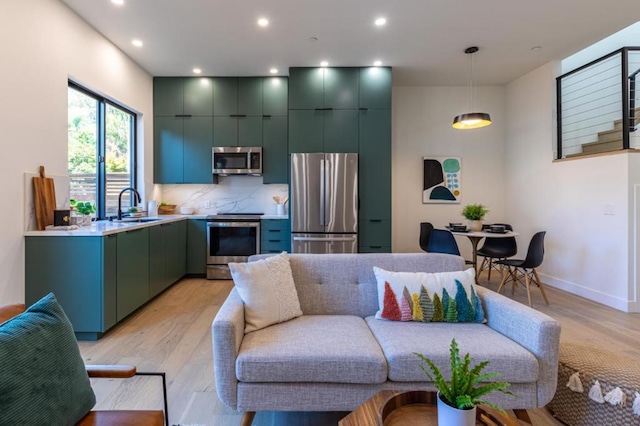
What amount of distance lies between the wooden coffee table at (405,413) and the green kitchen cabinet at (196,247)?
13.3ft

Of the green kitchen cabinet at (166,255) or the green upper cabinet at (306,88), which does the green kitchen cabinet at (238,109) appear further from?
the green kitchen cabinet at (166,255)

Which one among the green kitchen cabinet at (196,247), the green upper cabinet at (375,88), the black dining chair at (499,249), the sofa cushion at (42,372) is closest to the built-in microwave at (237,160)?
the green kitchen cabinet at (196,247)

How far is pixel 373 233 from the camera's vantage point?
15.0 ft

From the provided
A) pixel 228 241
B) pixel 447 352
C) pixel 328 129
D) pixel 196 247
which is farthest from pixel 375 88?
pixel 447 352

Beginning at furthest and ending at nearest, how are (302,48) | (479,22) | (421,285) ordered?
1. (302,48)
2. (479,22)
3. (421,285)

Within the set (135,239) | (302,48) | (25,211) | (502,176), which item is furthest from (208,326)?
(502,176)

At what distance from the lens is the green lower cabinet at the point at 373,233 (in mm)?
4574

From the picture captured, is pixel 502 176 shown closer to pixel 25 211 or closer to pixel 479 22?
pixel 479 22

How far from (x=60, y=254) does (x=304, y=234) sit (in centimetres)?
261

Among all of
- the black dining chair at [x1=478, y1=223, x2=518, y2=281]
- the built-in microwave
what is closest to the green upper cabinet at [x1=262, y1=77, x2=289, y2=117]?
the built-in microwave

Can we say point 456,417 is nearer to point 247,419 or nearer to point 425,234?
point 247,419

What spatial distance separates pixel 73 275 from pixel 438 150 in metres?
5.03

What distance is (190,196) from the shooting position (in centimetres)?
531

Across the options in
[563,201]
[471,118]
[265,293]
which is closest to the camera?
[265,293]
